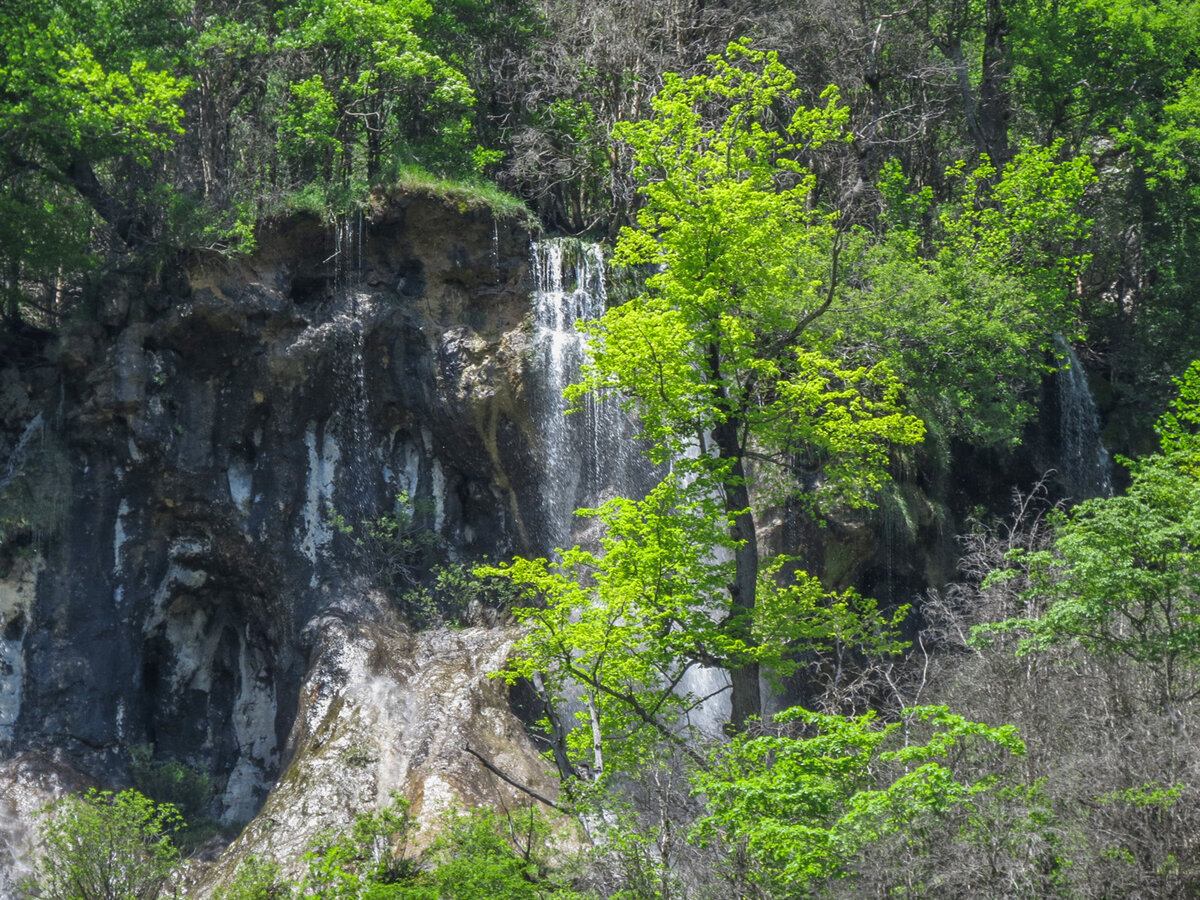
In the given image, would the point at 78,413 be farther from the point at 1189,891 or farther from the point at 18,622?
the point at 1189,891

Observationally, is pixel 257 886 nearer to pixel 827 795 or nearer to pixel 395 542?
pixel 827 795

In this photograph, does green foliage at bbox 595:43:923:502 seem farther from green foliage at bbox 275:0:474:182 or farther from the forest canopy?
green foliage at bbox 275:0:474:182

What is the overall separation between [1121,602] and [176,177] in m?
17.9

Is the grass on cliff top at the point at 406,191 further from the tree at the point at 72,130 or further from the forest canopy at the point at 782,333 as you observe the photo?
the tree at the point at 72,130

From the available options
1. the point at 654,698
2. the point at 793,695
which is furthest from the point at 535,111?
the point at 654,698

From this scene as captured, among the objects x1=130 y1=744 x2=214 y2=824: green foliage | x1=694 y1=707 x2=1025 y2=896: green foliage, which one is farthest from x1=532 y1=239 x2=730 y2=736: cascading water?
x1=694 y1=707 x2=1025 y2=896: green foliage

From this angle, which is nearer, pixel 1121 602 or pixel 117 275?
pixel 1121 602

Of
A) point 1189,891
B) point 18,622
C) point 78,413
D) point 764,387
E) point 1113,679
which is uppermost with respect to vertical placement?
point 78,413

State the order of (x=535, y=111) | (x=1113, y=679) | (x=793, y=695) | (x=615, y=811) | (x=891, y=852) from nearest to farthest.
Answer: (x=891, y=852) → (x=615, y=811) → (x=1113, y=679) → (x=793, y=695) → (x=535, y=111)

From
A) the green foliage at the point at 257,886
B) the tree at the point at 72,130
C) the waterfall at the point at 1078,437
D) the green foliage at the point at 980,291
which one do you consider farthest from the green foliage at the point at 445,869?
the waterfall at the point at 1078,437

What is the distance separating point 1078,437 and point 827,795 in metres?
15.8

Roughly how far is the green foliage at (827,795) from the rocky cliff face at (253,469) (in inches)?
376

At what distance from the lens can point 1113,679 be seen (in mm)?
12812

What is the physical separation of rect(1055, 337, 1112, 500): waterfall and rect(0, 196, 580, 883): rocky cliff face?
990cm
